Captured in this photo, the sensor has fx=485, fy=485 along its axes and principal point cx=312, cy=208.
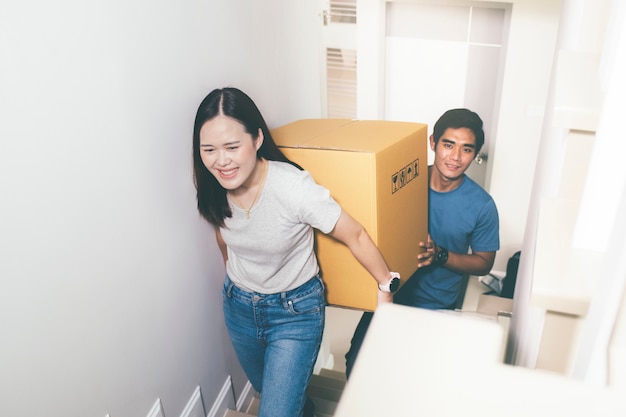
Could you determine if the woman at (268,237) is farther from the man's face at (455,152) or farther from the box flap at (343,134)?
the man's face at (455,152)

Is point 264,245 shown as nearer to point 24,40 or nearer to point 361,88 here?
point 24,40

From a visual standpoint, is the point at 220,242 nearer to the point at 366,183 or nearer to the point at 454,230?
the point at 366,183

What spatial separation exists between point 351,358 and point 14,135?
1639mm

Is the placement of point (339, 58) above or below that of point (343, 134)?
above

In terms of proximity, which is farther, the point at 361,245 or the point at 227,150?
the point at 361,245

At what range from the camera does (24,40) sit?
98cm

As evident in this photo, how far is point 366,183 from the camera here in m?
1.56

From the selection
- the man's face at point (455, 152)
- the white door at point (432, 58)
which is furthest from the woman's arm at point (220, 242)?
the white door at point (432, 58)

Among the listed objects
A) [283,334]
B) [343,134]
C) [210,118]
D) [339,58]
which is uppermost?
[339,58]

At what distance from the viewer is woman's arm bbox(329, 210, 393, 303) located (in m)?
1.49

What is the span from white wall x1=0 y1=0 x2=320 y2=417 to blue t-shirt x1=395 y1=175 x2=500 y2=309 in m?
0.87

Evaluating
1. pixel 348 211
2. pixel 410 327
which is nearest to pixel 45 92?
pixel 348 211

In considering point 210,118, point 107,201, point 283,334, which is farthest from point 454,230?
point 107,201

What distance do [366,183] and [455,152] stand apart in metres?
0.59
